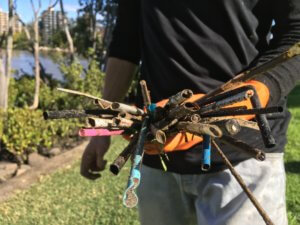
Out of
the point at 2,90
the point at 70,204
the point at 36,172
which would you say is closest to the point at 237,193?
the point at 70,204

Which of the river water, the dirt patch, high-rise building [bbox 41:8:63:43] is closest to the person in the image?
the dirt patch

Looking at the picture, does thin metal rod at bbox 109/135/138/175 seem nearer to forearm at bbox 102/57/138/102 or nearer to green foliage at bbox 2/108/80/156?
forearm at bbox 102/57/138/102

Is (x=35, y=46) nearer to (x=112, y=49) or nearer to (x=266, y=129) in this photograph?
(x=112, y=49)

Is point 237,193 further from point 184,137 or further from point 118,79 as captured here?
point 118,79

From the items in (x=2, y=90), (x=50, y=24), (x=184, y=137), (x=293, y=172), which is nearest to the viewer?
(x=184, y=137)

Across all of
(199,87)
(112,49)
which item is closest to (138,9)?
(112,49)

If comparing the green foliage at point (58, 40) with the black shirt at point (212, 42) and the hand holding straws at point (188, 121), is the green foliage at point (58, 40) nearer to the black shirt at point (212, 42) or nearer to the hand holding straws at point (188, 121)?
the black shirt at point (212, 42)
